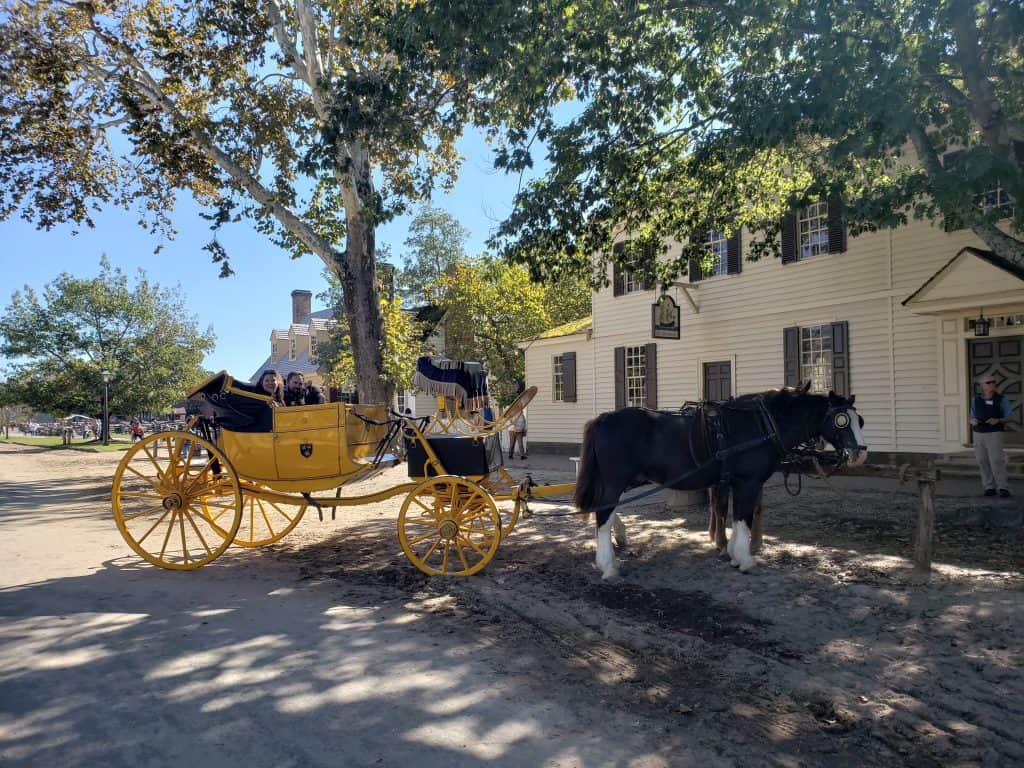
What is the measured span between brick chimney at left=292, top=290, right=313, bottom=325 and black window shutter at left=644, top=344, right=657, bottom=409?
41373 mm

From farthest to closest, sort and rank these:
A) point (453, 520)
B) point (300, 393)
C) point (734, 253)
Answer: point (734, 253), point (300, 393), point (453, 520)

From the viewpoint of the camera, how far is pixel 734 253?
667 inches

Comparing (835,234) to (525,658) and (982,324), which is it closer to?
(982,324)

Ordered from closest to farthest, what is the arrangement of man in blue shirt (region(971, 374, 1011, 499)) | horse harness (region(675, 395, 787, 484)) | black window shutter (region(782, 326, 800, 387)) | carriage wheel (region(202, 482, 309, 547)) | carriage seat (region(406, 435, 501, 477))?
1. horse harness (region(675, 395, 787, 484))
2. carriage seat (region(406, 435, 501, 477))
3. carriage wheel (region(202, 482, 309, 547))
4. man in blue shirt (region(971, 374, 1011, 499))
5. black window shutter (region(782, 326, 800, 387))

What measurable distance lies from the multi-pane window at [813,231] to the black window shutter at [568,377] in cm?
786

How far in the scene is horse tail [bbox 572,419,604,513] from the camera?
22.4 feet

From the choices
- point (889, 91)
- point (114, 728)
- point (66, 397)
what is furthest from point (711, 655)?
Answer: point (66, 397)

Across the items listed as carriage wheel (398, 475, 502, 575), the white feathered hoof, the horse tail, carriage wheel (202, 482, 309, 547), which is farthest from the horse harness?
carriage wheel (202, 482, 309, 547)

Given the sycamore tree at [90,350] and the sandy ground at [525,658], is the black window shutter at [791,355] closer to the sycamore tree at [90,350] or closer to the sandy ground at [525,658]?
the sandy ground at [525,658]

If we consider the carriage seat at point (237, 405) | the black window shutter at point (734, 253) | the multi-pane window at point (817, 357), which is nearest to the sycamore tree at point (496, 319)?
the black window shutter at point (734, 253)

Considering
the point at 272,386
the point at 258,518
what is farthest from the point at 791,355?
the point at 272,386

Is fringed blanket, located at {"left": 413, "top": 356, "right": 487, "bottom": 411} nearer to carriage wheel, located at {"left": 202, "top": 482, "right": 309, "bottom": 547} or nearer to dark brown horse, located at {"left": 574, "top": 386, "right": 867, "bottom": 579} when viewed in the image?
dark brown horse, located at {"left": 574, "top": 386, "right": 867, "bottom": 579}

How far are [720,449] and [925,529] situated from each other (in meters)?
1.86

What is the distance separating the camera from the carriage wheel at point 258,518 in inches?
292
